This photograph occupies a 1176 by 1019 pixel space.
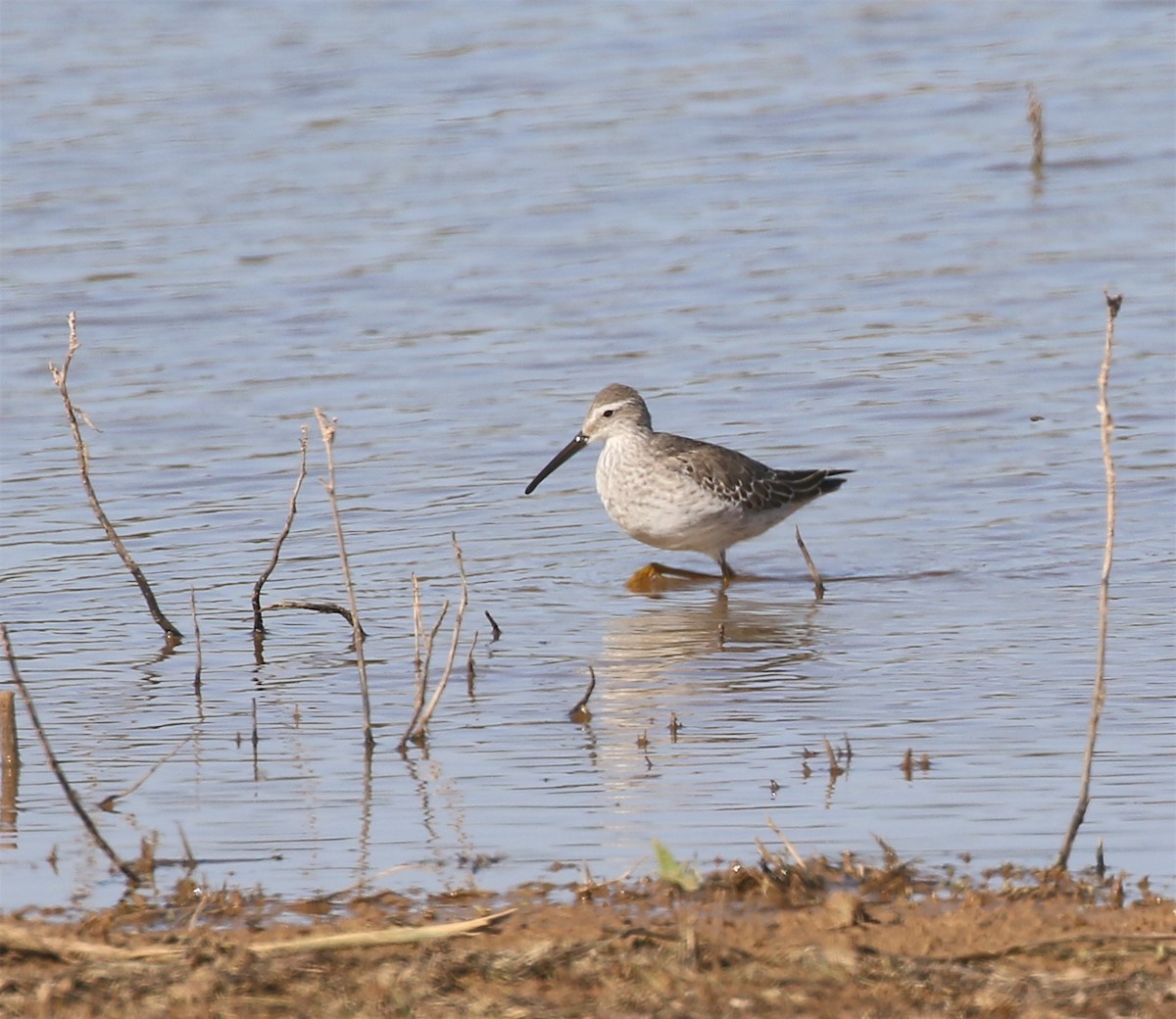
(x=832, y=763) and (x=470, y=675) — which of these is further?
(x=470, y=675)

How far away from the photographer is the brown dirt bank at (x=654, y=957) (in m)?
4.34

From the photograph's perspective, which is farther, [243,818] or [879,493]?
[879,493]

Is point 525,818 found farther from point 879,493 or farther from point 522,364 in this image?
point 522,364

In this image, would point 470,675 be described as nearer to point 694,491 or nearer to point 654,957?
point 694,491

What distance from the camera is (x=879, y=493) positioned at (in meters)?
10.4

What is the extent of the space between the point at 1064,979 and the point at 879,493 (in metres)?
6.10

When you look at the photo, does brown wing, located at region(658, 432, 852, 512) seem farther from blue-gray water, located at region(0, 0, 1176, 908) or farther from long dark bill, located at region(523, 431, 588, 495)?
long dark bill, located at region(523, 431, 588, 495)

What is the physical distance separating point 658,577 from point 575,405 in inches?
90.9

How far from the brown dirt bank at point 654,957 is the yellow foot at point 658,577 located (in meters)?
4.28

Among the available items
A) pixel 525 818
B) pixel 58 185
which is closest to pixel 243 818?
pixel 525 818

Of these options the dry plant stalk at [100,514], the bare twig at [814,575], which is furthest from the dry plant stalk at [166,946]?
the bare twig at [814,575]

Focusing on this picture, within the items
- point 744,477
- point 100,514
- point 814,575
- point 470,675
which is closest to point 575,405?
point 744,477

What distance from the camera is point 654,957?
4.53 metres

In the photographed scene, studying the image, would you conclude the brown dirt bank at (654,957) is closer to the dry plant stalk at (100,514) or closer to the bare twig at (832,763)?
the bare twig at (832,763)
